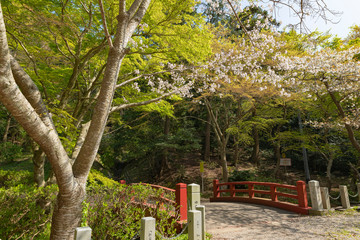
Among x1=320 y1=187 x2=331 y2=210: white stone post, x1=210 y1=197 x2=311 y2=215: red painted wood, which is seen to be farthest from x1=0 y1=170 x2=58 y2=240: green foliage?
x1=320 y1=187 x2=331 y2=210: white stone post

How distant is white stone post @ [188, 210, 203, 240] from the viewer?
3.60 metres

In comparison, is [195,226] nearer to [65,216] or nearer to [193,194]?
[193,194]

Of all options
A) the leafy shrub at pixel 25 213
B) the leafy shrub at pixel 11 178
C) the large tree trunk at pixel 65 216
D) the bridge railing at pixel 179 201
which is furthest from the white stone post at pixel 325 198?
the leafy shrub at pixel 11 178

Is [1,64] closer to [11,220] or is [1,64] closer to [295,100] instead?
[11,220]

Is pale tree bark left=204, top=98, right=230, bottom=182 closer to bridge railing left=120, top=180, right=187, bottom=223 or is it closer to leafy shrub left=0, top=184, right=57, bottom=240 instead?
bridge railing left=120, top=180, right=187, bottom=223

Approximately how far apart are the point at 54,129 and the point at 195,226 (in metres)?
2.93

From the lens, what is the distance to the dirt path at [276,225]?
5.89m

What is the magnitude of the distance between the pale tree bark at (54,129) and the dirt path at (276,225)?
154 inches

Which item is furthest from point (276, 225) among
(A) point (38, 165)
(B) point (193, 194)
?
(A) point (38, 165)

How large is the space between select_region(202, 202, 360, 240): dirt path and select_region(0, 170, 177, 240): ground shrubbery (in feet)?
6.87

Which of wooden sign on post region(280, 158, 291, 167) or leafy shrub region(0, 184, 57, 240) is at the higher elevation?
A: wooden sign on post region(280, 158, 291, 167)

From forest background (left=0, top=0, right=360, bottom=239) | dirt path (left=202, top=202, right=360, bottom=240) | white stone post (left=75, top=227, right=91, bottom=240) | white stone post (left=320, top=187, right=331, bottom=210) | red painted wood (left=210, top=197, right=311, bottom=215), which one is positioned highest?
forest background (left=0, top=0, right=360, bottom=239)

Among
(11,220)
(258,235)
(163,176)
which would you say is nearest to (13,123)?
(163,176)

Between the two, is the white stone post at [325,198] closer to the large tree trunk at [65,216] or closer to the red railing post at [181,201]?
the red railing post at [181,201]
